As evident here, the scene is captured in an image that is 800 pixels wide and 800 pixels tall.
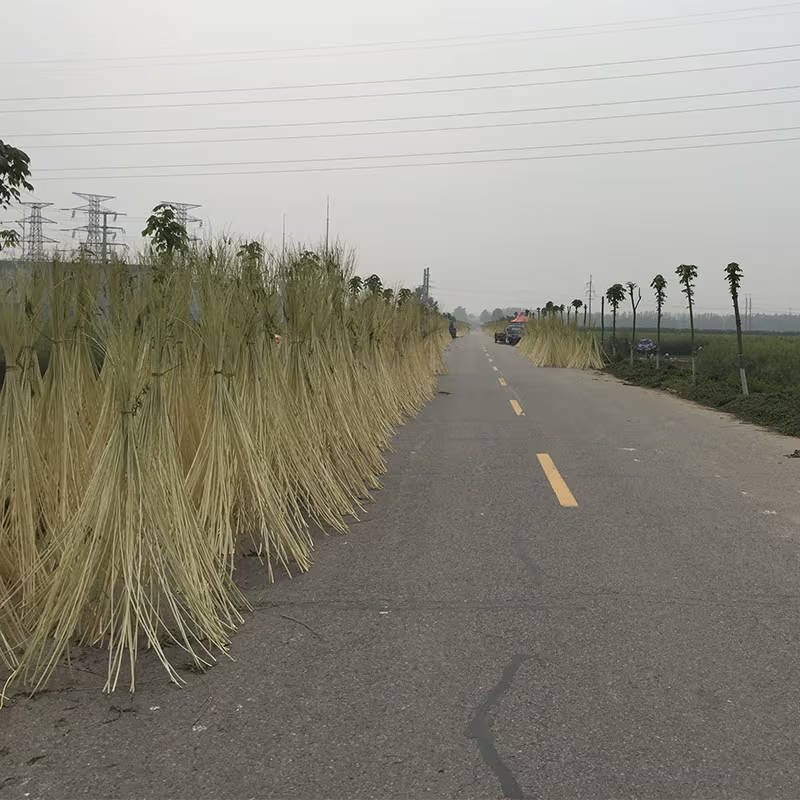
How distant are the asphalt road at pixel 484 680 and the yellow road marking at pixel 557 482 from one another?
0.82ft

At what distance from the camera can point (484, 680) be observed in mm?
2871

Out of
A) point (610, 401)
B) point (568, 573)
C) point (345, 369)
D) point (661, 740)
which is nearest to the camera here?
point (661, 740)

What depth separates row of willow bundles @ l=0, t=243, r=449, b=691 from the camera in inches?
118

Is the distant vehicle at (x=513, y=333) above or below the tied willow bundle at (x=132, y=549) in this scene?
above

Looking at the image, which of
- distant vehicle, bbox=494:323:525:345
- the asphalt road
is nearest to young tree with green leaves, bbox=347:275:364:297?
the asphalt road

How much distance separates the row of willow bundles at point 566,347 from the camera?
28938 millimetres

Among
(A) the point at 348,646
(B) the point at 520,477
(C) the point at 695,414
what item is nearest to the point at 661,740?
(A) the point at 348,646

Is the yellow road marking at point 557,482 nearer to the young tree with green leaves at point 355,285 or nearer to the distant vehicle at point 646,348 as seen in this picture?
the young tree with green leaves at point 355,285

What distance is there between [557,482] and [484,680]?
4.06m

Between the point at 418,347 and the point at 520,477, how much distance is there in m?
8.41

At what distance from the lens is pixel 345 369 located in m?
6.51

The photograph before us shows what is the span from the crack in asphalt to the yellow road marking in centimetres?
303

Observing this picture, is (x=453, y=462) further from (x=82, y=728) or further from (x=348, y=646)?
(x=82, y=728)

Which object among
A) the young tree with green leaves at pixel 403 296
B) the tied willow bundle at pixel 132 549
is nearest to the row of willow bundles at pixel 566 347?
the young tree with green leaves at pixel 403 296
